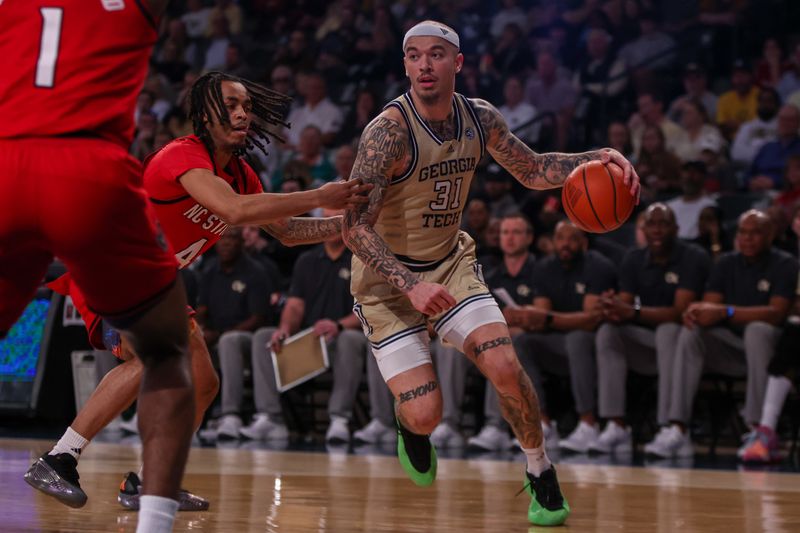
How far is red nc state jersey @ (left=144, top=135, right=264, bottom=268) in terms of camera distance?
15.5 feet

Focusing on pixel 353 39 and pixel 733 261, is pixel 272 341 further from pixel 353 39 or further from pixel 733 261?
pixel 353 39

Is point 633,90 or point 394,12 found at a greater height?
point 394,12

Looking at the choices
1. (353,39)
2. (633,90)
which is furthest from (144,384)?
(353,39)

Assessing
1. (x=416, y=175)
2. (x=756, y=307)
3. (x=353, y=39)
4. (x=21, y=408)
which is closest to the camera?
(x=416, y=175)

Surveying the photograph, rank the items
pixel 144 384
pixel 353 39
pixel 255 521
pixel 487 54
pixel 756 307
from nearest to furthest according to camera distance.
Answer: pixel 144 384 → pixel 255 521 → pixel 756 307 → pixel 487 54 → pixel 353 39

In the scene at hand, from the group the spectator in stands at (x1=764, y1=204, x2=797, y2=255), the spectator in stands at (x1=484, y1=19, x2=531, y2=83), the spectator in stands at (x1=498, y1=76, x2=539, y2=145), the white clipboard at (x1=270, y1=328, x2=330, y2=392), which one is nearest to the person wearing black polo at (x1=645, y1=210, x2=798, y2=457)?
the spectator in stands at (x1=764, y1=204, x2=797, y2=255)

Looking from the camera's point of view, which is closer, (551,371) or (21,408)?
(551,371)

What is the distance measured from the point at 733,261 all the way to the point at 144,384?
6524mm

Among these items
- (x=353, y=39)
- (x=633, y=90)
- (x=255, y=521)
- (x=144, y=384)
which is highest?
(x=353, y=39)

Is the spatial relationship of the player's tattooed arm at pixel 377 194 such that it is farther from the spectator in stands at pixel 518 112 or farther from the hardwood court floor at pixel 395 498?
the spectator in stands at pixel 518 112

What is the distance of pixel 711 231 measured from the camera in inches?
382

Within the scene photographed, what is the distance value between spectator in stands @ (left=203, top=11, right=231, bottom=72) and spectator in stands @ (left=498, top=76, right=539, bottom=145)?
4.60m

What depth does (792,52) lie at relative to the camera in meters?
12.8

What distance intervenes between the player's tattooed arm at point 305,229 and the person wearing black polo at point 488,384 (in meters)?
3.78
